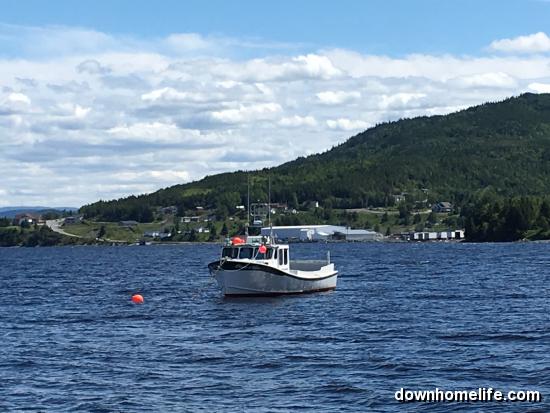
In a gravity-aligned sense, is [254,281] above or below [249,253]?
below

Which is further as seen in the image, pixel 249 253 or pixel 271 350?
pixel 249 253

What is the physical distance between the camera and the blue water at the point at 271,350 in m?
44.4

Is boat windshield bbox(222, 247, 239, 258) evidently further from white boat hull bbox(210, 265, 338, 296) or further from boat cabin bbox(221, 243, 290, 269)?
white boat hull bbox(210, 265, 338, 296)

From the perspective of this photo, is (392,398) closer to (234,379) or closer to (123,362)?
(234,379)

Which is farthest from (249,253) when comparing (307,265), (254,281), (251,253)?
(307,265)

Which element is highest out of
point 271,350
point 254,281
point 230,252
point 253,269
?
point 230,252

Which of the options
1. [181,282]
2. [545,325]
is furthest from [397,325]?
[181,282]

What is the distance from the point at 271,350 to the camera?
190 ft

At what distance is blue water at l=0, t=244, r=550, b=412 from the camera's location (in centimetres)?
4438

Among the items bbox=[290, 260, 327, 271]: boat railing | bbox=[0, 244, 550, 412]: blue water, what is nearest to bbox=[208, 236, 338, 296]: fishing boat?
bbox=[0, 244, 550, 412]: blue water

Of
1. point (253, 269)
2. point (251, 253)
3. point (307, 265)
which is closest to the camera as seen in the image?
point (253, 269)

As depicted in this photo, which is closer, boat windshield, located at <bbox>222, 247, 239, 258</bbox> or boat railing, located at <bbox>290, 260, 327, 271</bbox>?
boat windshield, located at <bbox>222, 247, 239, 258</bbox>

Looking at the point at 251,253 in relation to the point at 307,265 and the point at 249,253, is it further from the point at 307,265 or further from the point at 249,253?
the point at 307,265

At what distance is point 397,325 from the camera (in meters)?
69.3
